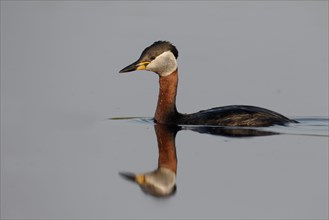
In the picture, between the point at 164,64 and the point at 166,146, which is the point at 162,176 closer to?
the point at 166,146

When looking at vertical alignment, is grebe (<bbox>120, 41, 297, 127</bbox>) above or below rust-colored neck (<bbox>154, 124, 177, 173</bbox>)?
above

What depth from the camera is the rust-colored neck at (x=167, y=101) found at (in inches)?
690

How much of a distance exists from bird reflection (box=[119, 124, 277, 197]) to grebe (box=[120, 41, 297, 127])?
155 millimetres

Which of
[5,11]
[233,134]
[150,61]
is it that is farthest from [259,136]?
[5,11]

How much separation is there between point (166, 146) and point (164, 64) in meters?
2.63

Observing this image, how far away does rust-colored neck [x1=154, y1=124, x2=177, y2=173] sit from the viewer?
1441cm

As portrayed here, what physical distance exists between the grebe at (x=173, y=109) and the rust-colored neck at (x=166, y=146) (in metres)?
0.38

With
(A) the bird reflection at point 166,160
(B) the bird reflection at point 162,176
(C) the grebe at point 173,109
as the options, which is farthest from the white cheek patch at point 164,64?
(B) the bird reflection at point 162,176

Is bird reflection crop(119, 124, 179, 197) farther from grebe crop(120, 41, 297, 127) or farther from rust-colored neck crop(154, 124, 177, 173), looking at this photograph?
grebe crop(120, 41, 297, 127)

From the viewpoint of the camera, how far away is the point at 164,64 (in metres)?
17.8

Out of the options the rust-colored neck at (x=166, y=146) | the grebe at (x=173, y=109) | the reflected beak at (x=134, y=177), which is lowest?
the reflected beak at (x=134, y=177)

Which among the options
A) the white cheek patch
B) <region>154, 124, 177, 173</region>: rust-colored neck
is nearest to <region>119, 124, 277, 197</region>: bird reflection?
<region>154, 124, 177, 173</region>: rust-colored neck

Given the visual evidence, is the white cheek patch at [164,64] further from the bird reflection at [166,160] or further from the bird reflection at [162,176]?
the bird reflection at [162,176]

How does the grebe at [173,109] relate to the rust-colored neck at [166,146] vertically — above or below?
above
